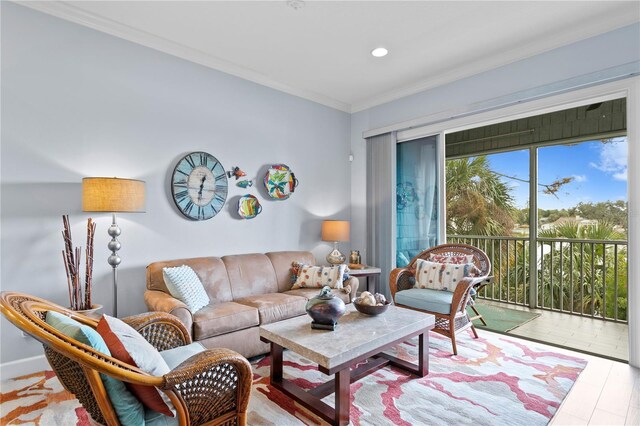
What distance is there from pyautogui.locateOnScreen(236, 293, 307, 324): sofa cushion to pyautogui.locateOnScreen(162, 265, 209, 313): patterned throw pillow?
1.33 ft

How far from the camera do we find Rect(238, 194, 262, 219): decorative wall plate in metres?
3.80

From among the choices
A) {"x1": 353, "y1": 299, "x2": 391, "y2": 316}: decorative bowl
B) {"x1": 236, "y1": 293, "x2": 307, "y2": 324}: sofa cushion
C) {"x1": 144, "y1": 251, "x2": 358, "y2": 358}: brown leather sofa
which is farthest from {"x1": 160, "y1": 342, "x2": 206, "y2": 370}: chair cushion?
{"x1": 353, "y1": 299, "x2": 391, "y2": 316}: decorative bowl

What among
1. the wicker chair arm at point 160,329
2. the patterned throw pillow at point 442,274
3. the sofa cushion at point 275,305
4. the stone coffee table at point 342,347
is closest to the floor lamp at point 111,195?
the wicker chair arm at point 160,329

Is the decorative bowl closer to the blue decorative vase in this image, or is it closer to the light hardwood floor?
the blue decorative vase

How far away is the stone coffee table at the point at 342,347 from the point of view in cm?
191

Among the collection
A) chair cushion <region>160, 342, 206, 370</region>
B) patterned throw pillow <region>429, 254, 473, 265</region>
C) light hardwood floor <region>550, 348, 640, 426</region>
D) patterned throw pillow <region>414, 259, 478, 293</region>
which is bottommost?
light hardwood floor <region>550, 348, 640, 426</region>

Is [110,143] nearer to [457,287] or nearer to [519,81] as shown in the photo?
[457,287]

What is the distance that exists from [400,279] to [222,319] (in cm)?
193

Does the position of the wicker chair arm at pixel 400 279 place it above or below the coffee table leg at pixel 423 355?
above

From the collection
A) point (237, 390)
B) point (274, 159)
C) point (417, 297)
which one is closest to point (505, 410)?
point (417, 297)

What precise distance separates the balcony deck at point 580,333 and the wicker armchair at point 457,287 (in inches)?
31.7

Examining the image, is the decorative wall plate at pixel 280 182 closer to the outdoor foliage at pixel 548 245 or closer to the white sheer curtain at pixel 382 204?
the white sheer curtain at pixel 382 204

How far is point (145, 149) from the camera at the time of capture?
125 inches

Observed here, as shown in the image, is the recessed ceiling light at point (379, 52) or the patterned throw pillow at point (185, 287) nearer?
the patterned throw pillow at point (185, 287)
